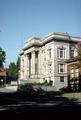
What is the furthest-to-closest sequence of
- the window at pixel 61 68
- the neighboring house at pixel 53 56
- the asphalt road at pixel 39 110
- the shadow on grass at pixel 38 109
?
the window at pixel 61 68 < the neighboring house at pixel 53 56 < the shadow on grass at pixel 38 109 < the asphalt road at pixel 39 110

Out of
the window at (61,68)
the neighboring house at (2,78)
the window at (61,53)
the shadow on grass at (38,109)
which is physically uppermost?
the window at (61,53)

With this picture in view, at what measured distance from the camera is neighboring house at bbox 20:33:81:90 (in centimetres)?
6756

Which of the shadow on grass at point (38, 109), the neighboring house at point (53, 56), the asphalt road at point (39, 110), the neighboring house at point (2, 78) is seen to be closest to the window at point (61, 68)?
the neighboring house at point (53, 56)

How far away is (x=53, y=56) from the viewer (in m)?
67.3

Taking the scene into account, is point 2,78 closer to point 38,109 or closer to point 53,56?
point 53,56

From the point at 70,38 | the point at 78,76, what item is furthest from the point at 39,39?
the point at 78,76

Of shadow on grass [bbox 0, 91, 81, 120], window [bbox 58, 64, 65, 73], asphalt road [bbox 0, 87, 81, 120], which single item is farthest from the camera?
window [bbox 58, 64, 65, 73]

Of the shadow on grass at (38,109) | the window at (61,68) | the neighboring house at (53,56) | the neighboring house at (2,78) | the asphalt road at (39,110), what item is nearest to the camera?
the asphalt road at (39,110)

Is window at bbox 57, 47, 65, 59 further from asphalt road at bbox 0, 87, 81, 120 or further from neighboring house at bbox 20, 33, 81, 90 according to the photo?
asphalt road at bbox 0, 87, 81, 120

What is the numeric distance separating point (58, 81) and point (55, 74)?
209 cm

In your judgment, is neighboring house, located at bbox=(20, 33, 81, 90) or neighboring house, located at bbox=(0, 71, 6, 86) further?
neighboring house, located at bbox=(0, 71, 6, 86)

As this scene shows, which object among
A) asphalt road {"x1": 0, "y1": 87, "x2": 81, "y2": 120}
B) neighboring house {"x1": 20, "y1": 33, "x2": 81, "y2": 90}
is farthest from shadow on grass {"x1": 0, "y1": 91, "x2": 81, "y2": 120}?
neighboring house {"x1": 20, "y1": 33, "x2": 81, "y2": 90}

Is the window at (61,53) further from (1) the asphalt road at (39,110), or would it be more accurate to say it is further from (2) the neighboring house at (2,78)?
(2) the neighboring house at (2,78)

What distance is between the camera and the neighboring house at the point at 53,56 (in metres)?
67.6
